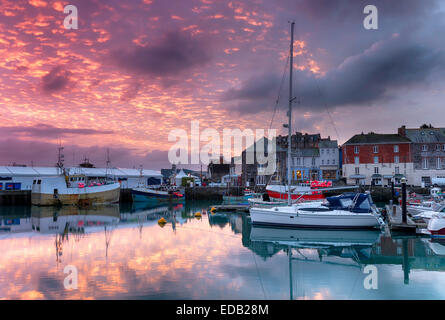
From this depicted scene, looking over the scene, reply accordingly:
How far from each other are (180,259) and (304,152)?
60157 mm

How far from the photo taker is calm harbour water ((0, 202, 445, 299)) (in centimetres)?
1208

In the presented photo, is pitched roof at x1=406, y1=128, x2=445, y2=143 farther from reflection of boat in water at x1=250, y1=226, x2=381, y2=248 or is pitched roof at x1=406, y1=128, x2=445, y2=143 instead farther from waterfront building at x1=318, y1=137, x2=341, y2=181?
reflection of boat in water at x1=250, y1=226, x2=381, y2=248

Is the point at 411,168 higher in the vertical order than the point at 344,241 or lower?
higher

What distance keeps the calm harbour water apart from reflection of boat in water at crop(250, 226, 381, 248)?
64 mm

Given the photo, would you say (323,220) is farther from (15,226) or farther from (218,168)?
(218,168)

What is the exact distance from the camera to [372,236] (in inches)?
920

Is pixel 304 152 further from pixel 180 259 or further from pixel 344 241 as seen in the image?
pixel 180 259

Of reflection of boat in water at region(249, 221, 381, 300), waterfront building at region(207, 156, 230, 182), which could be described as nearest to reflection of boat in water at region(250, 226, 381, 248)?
reflection of boat in water at region(249, 221, 381, 300)

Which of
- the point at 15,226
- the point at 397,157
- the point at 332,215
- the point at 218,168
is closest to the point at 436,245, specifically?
the point at 332,215

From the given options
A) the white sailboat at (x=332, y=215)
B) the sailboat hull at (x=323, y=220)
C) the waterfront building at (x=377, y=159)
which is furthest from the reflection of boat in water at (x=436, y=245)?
the waterfront building at (x=377, y=159)

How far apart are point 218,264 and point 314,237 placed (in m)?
9.93

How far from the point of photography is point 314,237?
23.5m

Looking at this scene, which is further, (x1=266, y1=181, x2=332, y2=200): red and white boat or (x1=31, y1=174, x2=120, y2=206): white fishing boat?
(x1=31, y1=174, x2=120, y2=206): white fishing boat

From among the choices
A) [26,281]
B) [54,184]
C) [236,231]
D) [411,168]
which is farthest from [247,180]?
[26,281]
